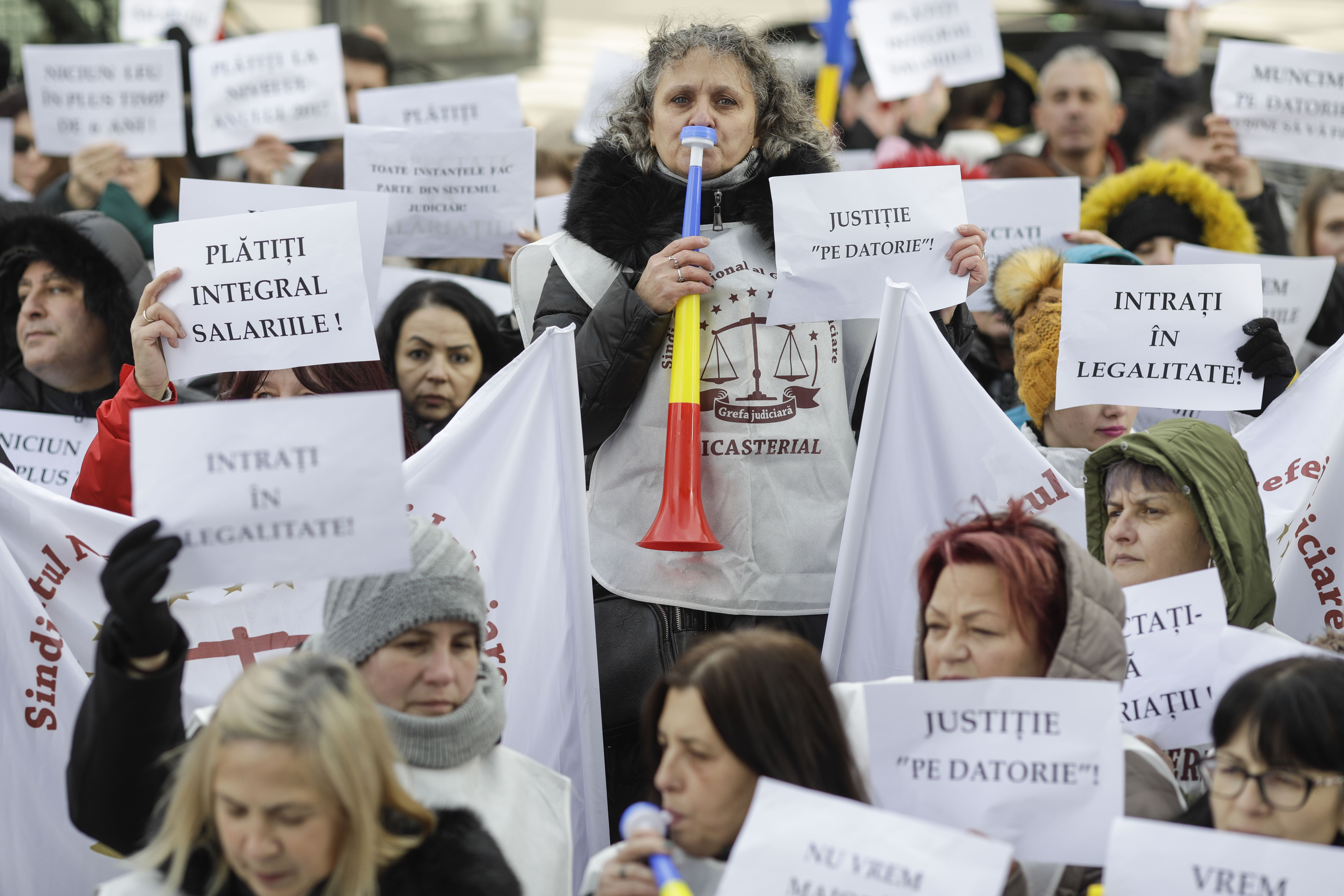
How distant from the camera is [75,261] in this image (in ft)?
15.6

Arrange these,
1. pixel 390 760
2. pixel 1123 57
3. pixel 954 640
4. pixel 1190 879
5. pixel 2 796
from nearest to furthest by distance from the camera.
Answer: pixel 1190 879, pixel 390 760, pixel 954 640, pixel 2 796, pixel 1123 57

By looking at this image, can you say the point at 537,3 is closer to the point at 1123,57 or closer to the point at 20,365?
the point at 1123,57

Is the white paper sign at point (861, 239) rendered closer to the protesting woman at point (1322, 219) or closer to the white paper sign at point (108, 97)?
the protesting woman at point (1322, 219)

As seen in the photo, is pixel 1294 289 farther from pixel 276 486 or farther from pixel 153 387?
pixel 276 486

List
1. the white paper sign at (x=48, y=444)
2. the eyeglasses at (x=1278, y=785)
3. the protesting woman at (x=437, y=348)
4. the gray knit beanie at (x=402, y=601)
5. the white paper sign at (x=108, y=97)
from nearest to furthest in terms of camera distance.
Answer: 1. the eyeglasses at (x=1278, y=785)
2. the gray knit beanie at (x=402, y=601)
3. the white paper sign at (x=48, y=444)
4. the protesting woman at (x=437, y=348)
5. the white paper sign at (x=108, y=97)

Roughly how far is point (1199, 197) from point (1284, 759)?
3211 millimetres

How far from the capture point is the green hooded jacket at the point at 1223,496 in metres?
3.45

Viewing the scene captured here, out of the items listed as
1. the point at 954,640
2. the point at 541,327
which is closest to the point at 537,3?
the point at 541,327

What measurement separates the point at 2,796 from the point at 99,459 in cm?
83

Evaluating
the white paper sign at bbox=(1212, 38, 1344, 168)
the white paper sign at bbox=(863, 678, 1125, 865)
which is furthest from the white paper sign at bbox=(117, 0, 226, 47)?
the white paper sign at bbox=(863, 678, 1125, 865)

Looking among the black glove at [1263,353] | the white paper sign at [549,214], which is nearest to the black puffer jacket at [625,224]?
the black glove at [1263,353]

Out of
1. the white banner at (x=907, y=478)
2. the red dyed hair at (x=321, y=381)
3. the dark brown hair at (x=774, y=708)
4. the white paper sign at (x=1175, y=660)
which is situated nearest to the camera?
the dark brown hair at (x=774, y=708)

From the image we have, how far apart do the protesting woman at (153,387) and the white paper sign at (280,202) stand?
0.28 meters

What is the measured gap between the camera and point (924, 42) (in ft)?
23.3
